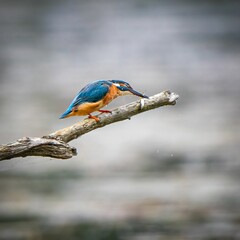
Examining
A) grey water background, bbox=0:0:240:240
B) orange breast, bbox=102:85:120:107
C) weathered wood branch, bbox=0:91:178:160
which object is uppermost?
grey water background, bbox=0:0:240:240

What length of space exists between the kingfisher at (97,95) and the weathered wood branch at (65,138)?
0.03 meters

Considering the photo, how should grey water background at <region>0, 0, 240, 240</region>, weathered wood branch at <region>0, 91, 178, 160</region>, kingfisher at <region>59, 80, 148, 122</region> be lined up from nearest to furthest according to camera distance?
weathered wood branch at <region>0, 91, 178, 160</region> < kingfisher at <region>59, 80, 148, 122</region> < grey water background at <region>0, 0, 240, 240</region>

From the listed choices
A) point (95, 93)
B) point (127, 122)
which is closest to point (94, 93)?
point (95, 93)

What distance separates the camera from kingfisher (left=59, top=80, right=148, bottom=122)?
1673 mm

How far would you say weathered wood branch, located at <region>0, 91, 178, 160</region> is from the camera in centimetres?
156

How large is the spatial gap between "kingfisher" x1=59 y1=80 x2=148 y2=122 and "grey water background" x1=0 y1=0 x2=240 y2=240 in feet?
0.20

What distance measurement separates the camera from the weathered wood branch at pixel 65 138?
156cm

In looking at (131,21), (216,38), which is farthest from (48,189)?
(131,21)

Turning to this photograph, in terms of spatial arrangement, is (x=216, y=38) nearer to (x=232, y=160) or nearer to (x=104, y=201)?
(x=232, y=160)

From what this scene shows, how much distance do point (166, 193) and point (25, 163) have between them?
8.70 m

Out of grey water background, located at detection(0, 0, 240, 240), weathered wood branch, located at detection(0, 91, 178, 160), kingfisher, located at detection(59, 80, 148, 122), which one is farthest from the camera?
grey water background, located at detection(0, 0, 240, 240)

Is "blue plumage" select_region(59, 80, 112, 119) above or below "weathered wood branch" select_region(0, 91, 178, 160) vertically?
above

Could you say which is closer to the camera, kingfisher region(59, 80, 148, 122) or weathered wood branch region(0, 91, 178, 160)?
weathered wood branch region(0, 91, 178, 160)

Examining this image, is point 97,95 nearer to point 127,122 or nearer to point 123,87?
point 123,87
